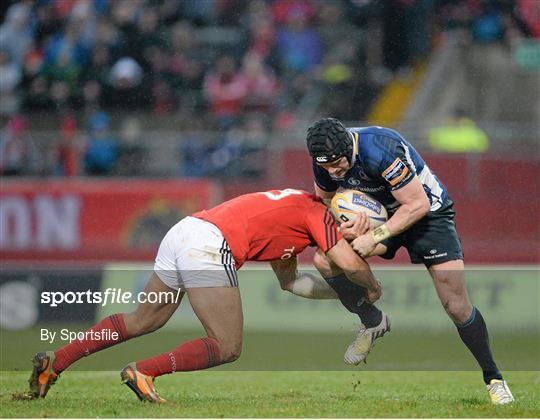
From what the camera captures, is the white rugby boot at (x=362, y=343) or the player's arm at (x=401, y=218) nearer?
the player's arm at (x=401, y=218)

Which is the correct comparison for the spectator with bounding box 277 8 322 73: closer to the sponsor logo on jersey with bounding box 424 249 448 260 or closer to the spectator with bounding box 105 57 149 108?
the spectator with bounding box 105 57 149 108

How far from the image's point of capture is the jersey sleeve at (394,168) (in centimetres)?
720

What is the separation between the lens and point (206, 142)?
14.6m

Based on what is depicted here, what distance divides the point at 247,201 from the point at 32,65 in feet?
33.5

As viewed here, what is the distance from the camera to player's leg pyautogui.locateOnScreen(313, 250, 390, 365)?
25.0 feet

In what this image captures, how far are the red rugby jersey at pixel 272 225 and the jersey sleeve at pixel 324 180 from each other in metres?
0.35

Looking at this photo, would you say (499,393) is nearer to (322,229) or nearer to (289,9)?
(322,229)

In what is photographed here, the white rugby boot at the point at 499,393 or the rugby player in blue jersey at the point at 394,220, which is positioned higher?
the rugby player in blue jersey at the point at 394,220

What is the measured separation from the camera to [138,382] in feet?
22.4

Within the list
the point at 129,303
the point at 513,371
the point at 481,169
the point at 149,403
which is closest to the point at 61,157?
the point at 481,169

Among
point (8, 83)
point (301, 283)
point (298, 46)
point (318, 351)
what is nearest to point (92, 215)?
point (8, 83)

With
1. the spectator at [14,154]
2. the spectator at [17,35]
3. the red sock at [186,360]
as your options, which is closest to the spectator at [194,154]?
the spectator at [14,154]

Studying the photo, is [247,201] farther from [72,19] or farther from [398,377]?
[72,19]

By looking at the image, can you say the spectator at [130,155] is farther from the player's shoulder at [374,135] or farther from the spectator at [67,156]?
the player's shoulder at [374,135]
